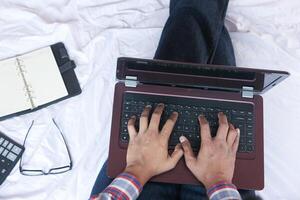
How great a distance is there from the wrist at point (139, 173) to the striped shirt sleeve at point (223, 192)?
13 cm

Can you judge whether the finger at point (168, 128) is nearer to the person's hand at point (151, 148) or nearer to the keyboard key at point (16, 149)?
the person's hand at point (151, 148)

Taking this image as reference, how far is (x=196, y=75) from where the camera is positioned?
2.63 ft

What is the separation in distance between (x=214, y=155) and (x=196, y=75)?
0.17 m

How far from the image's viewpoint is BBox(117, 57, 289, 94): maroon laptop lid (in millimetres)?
746

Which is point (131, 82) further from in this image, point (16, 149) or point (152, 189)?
point (16, 149)

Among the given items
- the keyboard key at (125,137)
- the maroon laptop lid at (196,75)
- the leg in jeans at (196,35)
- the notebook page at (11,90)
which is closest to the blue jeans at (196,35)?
the leg in jeans at (196,35)

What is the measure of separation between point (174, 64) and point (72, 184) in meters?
0.42

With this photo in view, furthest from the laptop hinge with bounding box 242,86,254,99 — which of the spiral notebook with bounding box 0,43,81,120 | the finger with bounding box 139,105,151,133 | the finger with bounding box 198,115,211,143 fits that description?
the spiral notebook with bounding box 0,43,81,120

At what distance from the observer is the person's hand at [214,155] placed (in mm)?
780

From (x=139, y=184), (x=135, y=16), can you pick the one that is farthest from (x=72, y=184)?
(x=135, y=16)

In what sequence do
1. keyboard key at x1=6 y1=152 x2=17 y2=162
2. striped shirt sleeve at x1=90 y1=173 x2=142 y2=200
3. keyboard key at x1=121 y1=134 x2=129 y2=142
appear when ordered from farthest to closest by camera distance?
1. keyboard key at x1=6 y1=152 x2=17 y2=162
2. keyboard key at x1=121 y1=134 x2=129 y2=142
3. striped shirt sleeve at x1=90 y1=173 x2=142 y2=200

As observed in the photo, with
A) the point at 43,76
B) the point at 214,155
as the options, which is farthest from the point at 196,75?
the point at 43,76

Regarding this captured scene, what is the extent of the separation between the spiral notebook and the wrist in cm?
29

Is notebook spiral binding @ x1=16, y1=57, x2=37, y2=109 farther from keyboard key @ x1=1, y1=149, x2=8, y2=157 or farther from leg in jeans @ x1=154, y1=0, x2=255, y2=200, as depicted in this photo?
A: leg in jeans @ x1=154, y1=0, x2=255, y2=200
